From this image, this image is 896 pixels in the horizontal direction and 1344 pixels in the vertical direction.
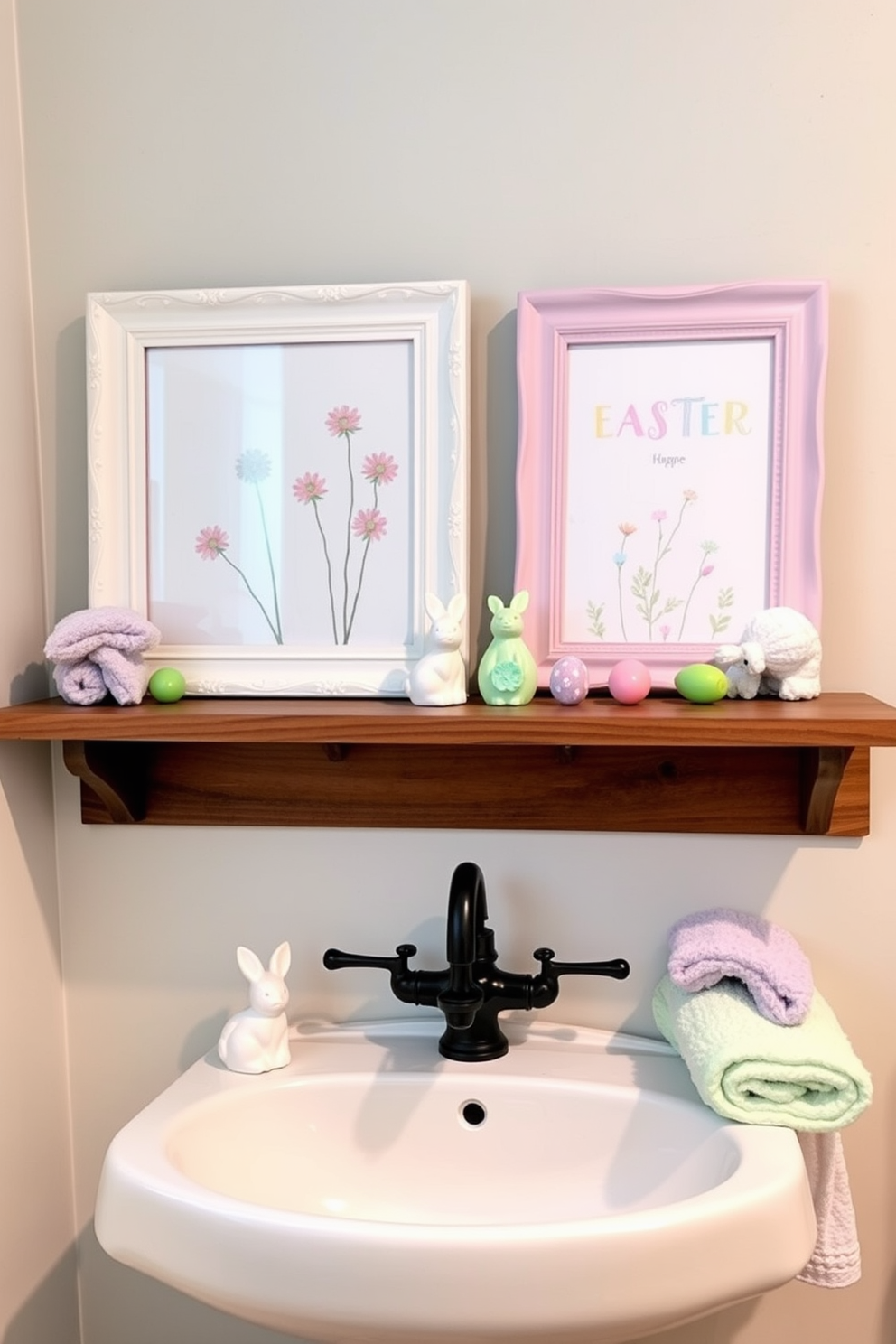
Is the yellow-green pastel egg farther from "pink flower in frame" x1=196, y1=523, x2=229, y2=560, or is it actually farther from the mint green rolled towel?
"pink flower in frame" x1=196, y1=523, x2=229, y2=560

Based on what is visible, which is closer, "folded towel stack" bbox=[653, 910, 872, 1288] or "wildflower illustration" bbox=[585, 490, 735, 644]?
"folded towel stack" bbox=[653, 910, 872, 1288]

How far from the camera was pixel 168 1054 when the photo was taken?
3.96ft

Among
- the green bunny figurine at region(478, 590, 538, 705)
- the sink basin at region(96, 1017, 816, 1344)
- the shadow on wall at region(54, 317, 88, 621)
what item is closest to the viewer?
the sink basin at region(96, 1017, 816, 1344)

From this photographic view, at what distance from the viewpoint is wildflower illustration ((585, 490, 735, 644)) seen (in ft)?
3.53

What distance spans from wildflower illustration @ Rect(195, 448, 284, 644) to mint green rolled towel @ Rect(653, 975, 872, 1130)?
1.93 feet

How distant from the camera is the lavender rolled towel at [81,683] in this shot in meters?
1.05

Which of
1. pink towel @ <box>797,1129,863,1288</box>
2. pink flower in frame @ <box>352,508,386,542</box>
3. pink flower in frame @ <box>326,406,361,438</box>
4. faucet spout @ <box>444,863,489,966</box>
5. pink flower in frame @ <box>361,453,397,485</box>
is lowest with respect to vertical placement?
pink towel @ <box>797,1129,863,1288</box>

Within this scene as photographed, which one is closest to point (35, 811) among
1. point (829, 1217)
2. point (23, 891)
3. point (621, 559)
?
point (23, 891)

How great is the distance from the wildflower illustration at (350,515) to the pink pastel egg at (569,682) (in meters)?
0.23

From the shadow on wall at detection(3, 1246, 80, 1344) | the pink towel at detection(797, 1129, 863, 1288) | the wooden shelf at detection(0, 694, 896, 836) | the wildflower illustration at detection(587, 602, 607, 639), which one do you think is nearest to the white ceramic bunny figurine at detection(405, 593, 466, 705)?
the wooden shelf at detection(0, 694, 896, 836)

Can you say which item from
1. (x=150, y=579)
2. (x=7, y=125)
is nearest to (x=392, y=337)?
(x=150, y=579)

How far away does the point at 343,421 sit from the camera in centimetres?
110

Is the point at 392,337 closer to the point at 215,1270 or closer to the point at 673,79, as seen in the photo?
the point at 673,79

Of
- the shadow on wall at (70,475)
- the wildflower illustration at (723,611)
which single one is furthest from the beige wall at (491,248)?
the wildflower illustration at (723,611)
